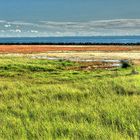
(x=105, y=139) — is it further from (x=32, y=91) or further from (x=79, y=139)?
(x=32, y=91)

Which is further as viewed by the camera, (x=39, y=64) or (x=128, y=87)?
(x=39, y=64)

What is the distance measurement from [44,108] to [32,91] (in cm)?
481

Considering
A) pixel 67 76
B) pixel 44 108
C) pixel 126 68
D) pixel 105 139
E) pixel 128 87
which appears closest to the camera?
pixel 105 139

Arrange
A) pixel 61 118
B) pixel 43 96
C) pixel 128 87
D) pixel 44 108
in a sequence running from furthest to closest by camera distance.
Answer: pixel 128 87, pixel 43 96, pixel 44 108, pixel 61 118

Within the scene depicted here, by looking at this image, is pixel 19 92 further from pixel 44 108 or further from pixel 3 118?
pixel 3 118

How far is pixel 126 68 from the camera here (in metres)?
37.2

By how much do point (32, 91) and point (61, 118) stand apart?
629 centimetres

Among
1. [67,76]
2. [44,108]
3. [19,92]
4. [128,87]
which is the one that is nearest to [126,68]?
[67,76]

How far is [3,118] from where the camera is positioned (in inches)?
459

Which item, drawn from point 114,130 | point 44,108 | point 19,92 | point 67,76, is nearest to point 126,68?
point 67,76

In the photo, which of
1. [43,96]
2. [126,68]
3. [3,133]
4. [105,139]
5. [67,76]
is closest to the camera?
[105,139]

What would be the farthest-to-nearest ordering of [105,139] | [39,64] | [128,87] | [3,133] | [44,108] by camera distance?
[39,64] < [128,87] < [44,108] < [3,133] < [105,139]

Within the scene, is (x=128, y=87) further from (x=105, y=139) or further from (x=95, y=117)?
(x=105, y=139)

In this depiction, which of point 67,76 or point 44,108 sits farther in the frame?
point 67,76
